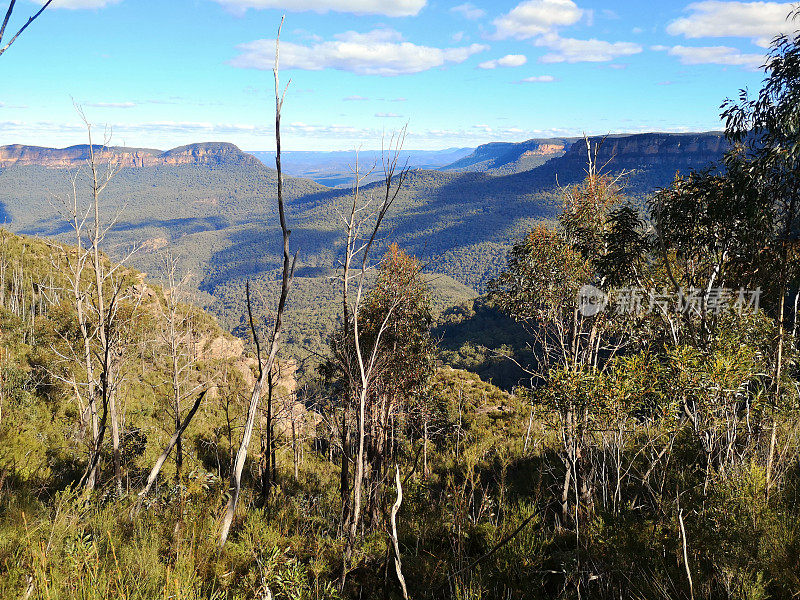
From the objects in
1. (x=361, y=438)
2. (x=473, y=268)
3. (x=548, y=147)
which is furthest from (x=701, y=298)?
(x=548, y=147)

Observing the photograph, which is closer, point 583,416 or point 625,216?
point 583,416

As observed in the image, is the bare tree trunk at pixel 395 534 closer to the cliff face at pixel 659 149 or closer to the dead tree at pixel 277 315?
the dead tree at pixel 277 315

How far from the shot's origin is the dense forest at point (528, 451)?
3.21 meters

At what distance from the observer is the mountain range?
9325cm

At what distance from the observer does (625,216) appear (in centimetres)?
759

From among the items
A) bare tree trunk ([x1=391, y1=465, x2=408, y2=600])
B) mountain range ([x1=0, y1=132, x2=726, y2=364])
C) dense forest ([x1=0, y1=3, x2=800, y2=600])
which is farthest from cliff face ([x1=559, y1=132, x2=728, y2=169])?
bare tree trunk ([x1=391, y1=465, x2=408, y2=600])

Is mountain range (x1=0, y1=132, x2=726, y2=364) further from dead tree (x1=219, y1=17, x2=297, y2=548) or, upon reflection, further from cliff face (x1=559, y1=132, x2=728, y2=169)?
dead tree (x1=219, y1=17, x2=297, y2=548)

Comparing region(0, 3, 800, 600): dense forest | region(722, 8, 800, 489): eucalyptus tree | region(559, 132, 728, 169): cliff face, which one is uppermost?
region(559, 132, 728, 169): cliff face

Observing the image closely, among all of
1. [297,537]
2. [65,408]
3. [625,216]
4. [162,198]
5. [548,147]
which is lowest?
[65,408]

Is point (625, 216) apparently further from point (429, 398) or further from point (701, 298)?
point (429, 398)

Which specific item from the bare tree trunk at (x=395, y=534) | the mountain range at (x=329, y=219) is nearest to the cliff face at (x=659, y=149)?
the mountain range at (x=329, y=219)

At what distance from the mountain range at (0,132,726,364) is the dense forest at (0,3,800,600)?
47.1 meters

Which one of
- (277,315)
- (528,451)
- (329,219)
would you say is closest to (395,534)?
(277,315)

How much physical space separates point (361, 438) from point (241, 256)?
14328 cm
